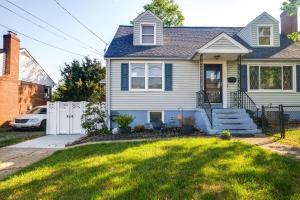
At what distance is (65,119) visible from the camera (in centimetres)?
1409

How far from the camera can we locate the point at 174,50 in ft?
47.4

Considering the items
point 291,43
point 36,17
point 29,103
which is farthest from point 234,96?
point 29,103

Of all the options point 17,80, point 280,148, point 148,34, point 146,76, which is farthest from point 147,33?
point 17,80

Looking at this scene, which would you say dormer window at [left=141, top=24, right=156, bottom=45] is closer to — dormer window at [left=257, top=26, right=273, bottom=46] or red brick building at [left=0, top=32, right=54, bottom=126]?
dormer window at [left=257, top=26, right=273, bottom=46]

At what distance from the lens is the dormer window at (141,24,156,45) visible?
49.4ft

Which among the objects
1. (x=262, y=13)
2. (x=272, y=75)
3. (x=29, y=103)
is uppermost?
(x=262, y=13)

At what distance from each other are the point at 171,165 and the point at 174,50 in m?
9.76

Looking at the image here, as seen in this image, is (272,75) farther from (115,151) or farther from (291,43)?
(115,151)

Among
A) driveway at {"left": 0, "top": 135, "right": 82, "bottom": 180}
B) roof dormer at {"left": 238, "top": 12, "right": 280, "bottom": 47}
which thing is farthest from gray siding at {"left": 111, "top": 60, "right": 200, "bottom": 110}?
driveway at {"left": 0, "top": 135, "right": 82, "bottom": 180}

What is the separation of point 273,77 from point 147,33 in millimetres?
7584

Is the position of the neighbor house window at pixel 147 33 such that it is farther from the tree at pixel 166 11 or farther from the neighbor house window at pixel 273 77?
the tree at pixel 166 11

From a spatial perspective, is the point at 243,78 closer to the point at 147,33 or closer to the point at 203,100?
the point at 203,100

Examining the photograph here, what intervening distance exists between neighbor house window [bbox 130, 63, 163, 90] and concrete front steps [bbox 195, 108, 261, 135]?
291 cm

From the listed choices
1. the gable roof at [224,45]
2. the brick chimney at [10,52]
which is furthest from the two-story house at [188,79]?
the brick chimney at [10,52]
